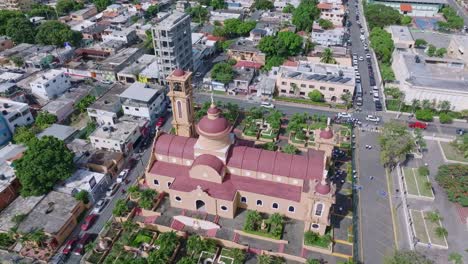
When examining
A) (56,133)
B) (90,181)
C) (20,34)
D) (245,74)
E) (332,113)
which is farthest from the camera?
(20,34)

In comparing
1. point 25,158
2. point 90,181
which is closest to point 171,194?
point 90,181

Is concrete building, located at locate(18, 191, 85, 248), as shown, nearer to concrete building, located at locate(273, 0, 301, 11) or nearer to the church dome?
the church dome

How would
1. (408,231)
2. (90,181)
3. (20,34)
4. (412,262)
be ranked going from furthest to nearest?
(20,34)
(90,181)
(408,231)
(412,262)

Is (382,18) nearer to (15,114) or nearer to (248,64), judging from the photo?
(248,64)

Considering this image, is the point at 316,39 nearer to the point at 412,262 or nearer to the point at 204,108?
the point at 204,108

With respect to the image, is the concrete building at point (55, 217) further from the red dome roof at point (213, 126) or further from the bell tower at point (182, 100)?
the red dome roof at point (213, 126)

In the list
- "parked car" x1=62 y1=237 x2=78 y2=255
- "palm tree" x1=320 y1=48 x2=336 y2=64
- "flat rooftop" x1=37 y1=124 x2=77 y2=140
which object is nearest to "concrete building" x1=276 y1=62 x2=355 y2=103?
"palm tree" x1=320 y1=48 x2=336 y2=64
